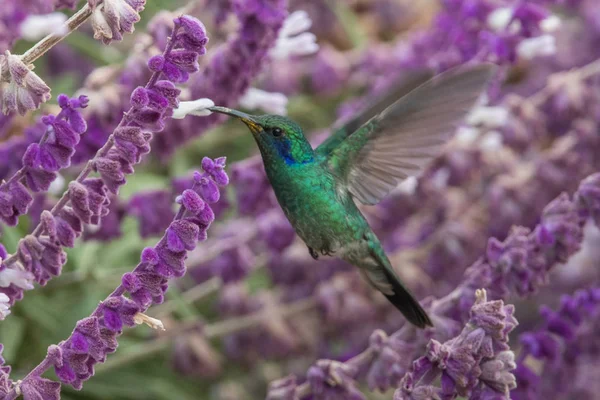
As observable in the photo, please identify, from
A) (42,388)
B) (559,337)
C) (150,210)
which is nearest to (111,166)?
(42,388)

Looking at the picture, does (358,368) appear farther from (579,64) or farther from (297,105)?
(579,64)

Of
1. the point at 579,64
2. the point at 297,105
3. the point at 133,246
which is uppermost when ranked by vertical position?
the point at 579,64

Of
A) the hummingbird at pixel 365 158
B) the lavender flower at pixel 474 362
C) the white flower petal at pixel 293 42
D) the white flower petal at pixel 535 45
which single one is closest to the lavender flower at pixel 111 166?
the hummingbird at pixel 365 158

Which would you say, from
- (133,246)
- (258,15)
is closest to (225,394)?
(133,246)

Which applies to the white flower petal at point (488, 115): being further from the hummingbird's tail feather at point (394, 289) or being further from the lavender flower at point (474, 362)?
the lavender flower at point (474, 362)

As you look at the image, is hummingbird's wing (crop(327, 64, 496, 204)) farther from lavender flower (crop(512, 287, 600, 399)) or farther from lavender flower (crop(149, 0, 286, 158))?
lavender flower (crop(512, 287, 600, 399))

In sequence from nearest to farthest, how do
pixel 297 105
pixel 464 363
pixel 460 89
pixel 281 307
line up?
pixel 464 363
pixel 460 89
pixel 281 307
pixel 297 105

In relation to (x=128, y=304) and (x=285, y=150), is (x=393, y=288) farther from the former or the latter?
(x=128, y=304)
